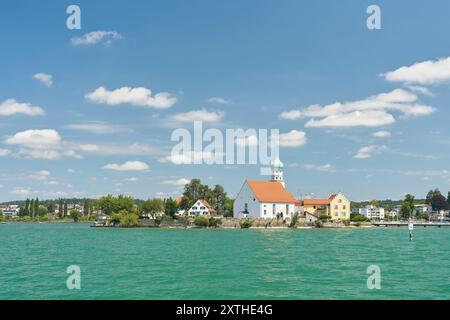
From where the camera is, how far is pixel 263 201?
351ft

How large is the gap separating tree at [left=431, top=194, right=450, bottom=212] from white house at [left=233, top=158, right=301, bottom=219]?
90695 mm

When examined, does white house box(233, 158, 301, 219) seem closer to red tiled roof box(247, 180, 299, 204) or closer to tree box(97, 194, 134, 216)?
red tiled roof box(247, 180, 299, 204)

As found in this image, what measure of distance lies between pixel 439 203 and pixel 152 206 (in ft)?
392

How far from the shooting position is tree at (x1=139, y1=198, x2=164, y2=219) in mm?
122906

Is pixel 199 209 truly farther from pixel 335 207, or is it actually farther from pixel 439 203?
pixel 439 203

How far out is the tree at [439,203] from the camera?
176 m

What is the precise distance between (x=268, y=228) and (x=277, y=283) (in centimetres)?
7631

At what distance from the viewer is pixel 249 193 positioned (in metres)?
110

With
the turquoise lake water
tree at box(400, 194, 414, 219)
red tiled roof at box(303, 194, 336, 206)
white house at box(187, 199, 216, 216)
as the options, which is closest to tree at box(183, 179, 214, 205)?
white house at box(187, 199, 216, 216)

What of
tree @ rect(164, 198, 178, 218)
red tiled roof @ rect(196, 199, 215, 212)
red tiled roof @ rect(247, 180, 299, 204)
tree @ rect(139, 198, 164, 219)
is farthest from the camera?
tree @ rect(139, 198, 164, 219)

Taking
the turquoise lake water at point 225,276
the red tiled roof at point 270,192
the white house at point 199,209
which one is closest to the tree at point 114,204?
the white house at point 199,209

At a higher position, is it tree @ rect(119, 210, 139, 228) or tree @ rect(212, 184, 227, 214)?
tree @ rect(212, 184, 227, 214)

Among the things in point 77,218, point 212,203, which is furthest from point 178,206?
point 77,218
